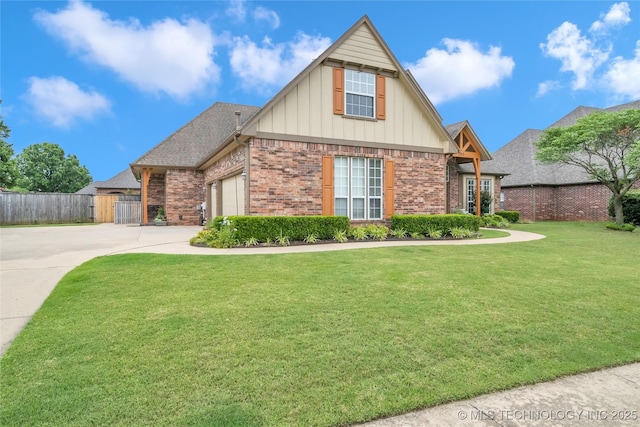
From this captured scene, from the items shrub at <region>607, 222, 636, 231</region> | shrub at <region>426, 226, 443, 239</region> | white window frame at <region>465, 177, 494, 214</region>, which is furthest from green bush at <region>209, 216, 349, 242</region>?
shrub at <region>607, 222, 636, 231</region>

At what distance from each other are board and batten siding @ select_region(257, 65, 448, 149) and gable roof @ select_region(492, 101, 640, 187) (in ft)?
40.8

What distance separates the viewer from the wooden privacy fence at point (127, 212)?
21.2 metres

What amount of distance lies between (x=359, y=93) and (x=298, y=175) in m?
3.69

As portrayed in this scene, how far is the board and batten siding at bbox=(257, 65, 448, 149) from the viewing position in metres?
10.9

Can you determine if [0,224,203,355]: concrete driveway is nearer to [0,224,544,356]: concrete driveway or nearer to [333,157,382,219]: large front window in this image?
[0,224,544,356]: concrete driveway

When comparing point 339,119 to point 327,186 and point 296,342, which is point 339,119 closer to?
point 327,186

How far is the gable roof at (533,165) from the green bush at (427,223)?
12430 mm

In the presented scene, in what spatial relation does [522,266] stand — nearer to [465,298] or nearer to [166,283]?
[465,298]

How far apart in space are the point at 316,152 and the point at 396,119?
3403 millimetres

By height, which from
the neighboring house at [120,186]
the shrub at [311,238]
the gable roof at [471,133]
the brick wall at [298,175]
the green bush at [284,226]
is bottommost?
the shrub at [311,238]

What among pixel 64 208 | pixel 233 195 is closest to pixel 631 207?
pixel 233 195

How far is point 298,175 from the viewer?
11078mm

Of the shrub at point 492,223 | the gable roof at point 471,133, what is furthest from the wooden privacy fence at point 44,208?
the shrub at point 492,223

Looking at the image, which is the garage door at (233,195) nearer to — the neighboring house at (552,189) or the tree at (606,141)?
the tree at (606,141)
